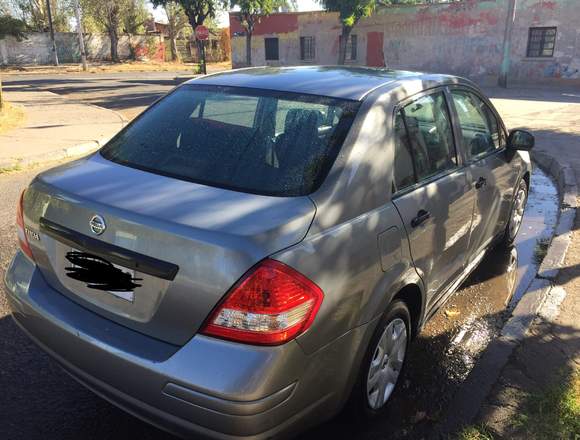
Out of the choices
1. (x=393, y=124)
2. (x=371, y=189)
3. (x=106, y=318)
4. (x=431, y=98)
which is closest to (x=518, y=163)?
(x=431, y=98)

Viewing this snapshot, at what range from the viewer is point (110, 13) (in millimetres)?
43344

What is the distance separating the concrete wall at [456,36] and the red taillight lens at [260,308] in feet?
85.0

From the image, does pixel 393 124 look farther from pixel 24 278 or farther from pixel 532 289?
pixel 532 289

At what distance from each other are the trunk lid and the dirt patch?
9.48 m

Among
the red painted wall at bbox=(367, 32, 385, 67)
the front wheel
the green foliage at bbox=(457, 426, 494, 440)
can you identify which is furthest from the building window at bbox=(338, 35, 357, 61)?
the green foliage at bbox=(457, 426, 494, 440)

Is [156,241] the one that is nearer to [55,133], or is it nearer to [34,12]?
[55,133]

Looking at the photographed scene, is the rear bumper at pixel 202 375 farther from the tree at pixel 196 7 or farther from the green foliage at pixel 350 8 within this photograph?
the tree at pixel 196 7

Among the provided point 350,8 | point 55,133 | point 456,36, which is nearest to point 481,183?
point 55,133

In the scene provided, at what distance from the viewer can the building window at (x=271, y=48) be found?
113 ft

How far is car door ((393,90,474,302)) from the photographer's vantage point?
8.70 ft

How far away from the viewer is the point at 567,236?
201 inches

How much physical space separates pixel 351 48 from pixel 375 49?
79.2 inches

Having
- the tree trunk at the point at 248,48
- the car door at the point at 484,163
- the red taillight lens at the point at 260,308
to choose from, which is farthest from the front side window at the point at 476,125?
the tree trunk at the point at 248,48

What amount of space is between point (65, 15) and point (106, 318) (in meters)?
52.8
